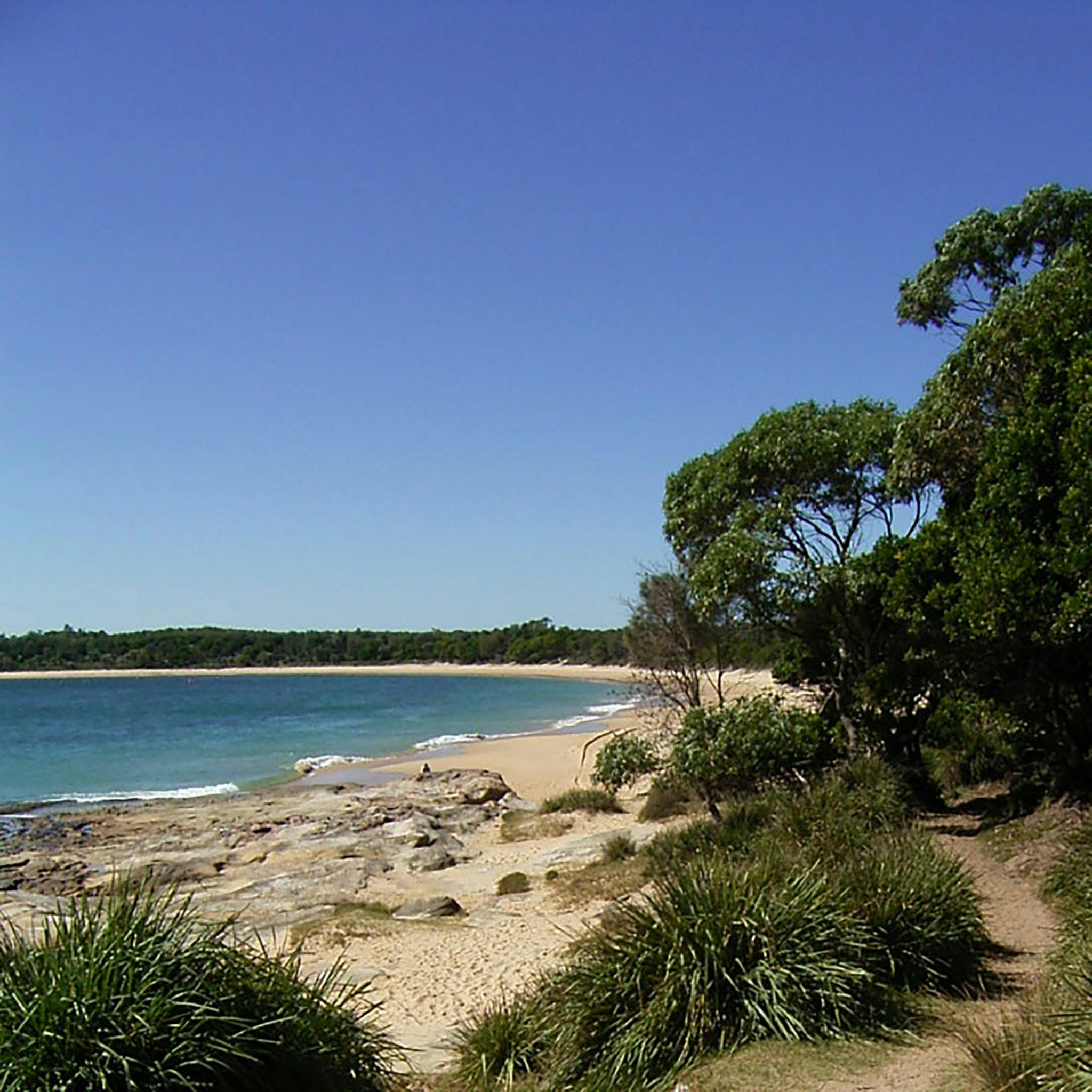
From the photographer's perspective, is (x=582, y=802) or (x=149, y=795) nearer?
(x=582, y=802)

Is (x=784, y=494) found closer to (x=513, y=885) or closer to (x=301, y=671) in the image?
(x=513, y=885)

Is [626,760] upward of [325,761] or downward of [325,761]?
upward

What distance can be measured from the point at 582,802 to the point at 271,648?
547 ft

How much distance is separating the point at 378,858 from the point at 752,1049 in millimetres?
16988

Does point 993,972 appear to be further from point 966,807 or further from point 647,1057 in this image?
point 966,807

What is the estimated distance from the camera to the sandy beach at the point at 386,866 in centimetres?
1302

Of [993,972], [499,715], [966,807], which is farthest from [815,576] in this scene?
[499,715]

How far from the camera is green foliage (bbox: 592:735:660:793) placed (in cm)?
1694

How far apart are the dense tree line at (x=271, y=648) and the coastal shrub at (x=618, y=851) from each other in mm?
129787

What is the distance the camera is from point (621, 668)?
407 ft

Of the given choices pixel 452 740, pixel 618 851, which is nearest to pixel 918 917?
pixel 618 851

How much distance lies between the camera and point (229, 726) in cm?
6819

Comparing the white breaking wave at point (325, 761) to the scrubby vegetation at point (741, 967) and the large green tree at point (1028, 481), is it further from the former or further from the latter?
the scrubby vegetation at point (741, 967)

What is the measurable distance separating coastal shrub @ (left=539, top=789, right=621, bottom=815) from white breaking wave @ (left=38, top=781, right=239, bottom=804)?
15.0 m
